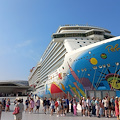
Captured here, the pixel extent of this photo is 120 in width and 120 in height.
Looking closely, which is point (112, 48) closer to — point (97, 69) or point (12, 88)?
point (97, 69)

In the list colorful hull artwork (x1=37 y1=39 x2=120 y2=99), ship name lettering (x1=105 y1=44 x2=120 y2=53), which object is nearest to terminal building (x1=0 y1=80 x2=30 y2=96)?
colorful hull artwork (x1=37 y1=39 x2=120 y2=99)

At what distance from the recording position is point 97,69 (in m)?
13.6

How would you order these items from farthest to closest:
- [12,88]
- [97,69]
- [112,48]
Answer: [12,88] < [97,69] < [112,48]

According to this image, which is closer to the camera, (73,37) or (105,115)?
(105,115)

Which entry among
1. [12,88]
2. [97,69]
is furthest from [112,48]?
[12,88]

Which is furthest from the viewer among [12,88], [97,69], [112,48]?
[12,88]

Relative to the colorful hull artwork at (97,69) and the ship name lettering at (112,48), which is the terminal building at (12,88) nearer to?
the colorful hull artwork at (97,69)

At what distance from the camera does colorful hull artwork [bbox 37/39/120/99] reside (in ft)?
42.0

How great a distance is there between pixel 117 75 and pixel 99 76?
1495mm

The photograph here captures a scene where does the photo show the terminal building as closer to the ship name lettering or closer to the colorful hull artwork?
the colorful hull artwork

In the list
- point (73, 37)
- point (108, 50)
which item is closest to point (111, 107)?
point (108, 50)

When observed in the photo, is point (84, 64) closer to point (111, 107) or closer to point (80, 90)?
point (80, 90)

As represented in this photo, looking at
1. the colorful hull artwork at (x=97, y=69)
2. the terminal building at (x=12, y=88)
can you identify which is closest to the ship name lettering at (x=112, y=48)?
the colorful hull artwork at (x=97, y=69)

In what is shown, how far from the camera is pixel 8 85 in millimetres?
78375
